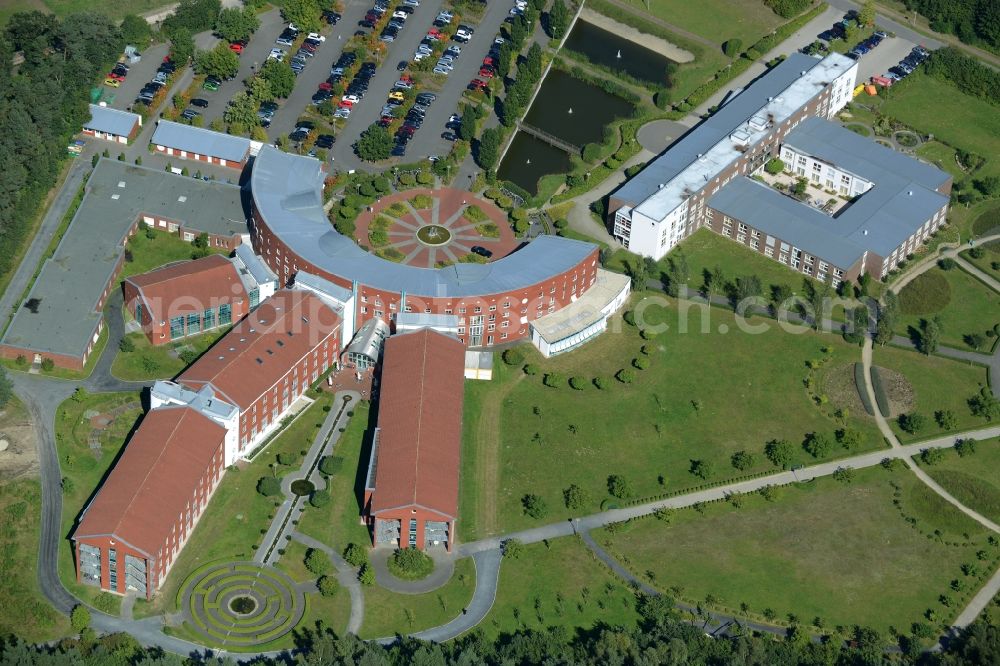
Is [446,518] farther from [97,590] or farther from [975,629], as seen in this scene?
[975,629]

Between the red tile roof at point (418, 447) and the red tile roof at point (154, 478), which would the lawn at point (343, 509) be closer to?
the red tile roof at point (418, 447)

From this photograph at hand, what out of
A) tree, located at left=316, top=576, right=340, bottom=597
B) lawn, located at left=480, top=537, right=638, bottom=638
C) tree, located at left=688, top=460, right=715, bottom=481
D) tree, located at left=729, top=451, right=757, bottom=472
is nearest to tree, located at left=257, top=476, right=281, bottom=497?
tree, located at left=316, top=576, right=340, bottom=597

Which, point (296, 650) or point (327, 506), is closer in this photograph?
point (296, 650)

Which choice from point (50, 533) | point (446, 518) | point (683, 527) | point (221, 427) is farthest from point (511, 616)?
point (50, 533)

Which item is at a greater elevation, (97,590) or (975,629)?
(975,629)

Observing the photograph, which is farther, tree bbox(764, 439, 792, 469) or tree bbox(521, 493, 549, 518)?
tree bbox(764, 439, 792, 469)

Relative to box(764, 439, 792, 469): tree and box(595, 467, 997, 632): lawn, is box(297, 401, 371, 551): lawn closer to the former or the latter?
box(595, 467, 997, 632): lawn
